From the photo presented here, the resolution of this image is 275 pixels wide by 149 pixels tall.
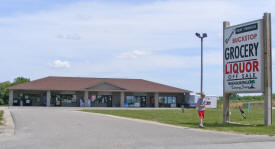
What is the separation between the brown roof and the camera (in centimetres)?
5634

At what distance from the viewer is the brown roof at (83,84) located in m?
56.3

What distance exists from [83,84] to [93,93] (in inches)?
92.0

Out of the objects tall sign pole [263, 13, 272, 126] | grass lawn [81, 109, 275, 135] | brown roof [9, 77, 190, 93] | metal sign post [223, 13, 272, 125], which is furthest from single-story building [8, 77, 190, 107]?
tall sign pole [263, 13, 272, 126]

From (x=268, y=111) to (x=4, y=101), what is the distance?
6181cm

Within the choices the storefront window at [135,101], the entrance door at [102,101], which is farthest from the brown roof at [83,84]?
the entrance door at [102,101]

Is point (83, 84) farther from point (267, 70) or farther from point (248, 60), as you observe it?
point (267, 70)

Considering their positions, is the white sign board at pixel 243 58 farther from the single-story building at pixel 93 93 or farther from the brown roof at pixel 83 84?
the brown roof at pixel 83 84

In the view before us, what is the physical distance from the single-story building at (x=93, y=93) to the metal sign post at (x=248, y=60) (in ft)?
127

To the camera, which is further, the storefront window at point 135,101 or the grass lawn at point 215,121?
the storefront window at point 135,101

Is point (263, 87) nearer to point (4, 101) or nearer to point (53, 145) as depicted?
point (53, 145)

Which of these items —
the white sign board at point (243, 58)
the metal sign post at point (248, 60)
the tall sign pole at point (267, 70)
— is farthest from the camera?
the white sign board at point (243, 58)

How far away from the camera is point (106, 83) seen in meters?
57.8

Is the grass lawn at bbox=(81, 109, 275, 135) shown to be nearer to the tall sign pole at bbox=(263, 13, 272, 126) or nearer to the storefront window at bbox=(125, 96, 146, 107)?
the tall sign pole at bbox=(263, 13, 272, 126)

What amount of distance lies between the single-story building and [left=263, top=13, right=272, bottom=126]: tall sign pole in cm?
4094
